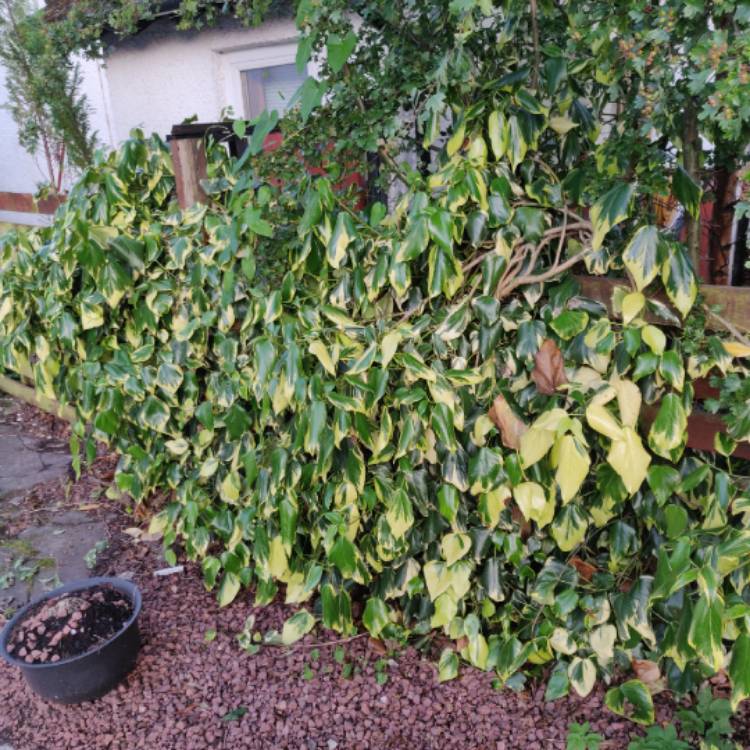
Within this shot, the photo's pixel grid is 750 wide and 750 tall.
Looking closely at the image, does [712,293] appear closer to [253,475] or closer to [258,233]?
[258,233]

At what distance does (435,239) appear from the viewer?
190cm

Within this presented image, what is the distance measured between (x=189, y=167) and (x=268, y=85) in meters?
2.77

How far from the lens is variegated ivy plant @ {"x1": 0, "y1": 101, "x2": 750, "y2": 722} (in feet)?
5.75

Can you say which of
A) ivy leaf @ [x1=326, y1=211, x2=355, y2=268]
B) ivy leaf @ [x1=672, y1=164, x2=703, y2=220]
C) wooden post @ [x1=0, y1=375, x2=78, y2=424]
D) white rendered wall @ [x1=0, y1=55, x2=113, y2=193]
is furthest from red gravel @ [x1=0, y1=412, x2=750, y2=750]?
white rendered wall @ [x1=0, y1=55, x2=113, y2=193]

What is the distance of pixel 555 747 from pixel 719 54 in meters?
1.81

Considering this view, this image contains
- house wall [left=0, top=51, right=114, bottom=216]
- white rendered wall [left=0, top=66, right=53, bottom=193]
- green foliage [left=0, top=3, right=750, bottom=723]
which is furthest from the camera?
white rendered wall [left=0, top=66, right=53, bottom=193]

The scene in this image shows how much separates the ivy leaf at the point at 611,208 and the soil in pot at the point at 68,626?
1927mm

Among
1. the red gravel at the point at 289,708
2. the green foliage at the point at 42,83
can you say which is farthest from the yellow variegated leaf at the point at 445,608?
the green foliage at the point at 42,83

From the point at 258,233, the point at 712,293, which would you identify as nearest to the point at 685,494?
the point at 712,293

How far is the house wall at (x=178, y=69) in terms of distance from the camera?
4691 millimetres

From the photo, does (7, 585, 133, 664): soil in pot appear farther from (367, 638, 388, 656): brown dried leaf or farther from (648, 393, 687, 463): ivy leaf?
(648, 393, 687, 463): ivy leaf

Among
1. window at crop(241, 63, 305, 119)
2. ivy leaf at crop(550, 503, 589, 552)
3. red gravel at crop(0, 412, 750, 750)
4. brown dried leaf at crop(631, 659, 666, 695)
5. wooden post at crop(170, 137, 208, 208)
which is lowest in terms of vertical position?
red gravel at crop(0, 412, 750, 750)

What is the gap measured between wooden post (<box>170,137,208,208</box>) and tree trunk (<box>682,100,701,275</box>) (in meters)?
1.58

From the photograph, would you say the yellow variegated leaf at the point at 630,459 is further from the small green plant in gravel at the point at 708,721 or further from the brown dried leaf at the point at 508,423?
the small green plant in gravel at the point at 708,721
